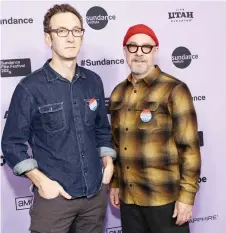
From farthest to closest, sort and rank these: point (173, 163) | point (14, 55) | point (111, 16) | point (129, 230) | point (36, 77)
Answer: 1. point (111, 16)
2. point (14, 55)
3. point (129, 230)
4. point (173, 163)
5. point (36, 77)

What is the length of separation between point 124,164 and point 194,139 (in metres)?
0.35

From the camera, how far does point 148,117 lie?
66.0 inches

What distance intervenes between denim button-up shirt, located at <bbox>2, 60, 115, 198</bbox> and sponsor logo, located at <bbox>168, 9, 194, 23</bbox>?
0.93 m

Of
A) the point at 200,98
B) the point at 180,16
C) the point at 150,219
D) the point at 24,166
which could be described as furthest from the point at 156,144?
the point at 180,16

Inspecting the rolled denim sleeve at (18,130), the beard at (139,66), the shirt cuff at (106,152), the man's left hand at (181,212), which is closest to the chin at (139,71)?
the beard at (139,66)

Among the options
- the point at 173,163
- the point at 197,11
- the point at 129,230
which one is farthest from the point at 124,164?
the point at 197,11

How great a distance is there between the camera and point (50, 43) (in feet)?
5.26

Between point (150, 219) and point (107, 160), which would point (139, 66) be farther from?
point (150, 219)

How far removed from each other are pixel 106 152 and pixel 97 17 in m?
0.85

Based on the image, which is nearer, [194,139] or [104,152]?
[194,139]

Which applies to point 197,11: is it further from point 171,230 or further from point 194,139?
point 171,230

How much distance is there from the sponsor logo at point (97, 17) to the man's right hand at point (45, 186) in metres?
1.01

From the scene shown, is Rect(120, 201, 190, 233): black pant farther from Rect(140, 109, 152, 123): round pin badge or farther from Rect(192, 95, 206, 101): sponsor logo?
Rect(192, 95, 206, 101): sponsor logo

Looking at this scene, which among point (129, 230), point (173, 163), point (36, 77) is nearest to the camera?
point (36, 77)
